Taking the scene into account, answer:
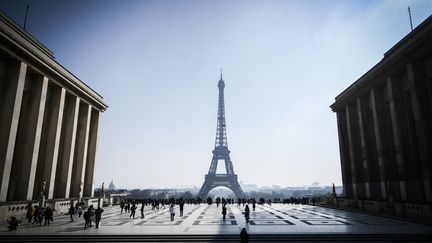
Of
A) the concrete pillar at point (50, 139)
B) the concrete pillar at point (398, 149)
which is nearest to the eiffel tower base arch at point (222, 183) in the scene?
the concrete pillar at point (50, 139)

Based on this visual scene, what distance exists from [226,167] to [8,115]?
3681 inches

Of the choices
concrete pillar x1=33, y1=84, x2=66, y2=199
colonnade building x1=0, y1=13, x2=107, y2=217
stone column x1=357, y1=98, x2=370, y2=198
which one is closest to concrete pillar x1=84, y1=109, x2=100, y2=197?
colonnade building x1=0, y1=13, x2=107, y2=217

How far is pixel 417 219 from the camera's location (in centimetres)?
2453

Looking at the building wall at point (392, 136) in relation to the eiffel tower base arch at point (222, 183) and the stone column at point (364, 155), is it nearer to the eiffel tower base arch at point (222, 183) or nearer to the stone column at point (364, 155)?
the stone column at point (364, 155)

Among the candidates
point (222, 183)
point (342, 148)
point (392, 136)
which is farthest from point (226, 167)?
point (392, 136)

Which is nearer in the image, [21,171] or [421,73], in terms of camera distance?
[421,73]

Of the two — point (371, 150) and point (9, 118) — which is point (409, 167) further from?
point (9, 118)

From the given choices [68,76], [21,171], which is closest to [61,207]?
[21,171]

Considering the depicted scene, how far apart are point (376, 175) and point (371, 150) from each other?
3.13m

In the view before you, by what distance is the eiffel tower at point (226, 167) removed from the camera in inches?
4176

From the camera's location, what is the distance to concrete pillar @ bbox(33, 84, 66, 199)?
34000mm

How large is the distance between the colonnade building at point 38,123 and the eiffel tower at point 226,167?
63.2 m

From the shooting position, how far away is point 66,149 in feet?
126

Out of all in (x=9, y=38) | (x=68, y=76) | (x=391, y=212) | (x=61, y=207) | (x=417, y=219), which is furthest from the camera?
(x=68, y=76)
